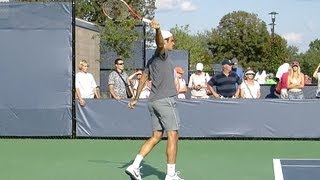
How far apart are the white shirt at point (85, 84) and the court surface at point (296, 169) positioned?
503cm

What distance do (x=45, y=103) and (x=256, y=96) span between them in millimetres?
4471

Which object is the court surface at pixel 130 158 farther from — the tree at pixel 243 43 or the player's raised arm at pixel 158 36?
the tree at pixel 243 43

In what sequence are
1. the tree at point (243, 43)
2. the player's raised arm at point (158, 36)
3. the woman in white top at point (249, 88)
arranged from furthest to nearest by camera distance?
the tree at point (243, 43) → the woman in white top at point (249, 88) → the player's raised arm at point (158, 36)

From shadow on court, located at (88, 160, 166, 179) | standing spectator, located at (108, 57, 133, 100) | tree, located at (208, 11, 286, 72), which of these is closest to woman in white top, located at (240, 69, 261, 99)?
standing spectator, located at (108, 57, 133, 100)

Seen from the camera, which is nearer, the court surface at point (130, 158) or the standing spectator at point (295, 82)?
the court surface at point (130, 158)

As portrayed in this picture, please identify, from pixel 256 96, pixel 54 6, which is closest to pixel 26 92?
pixel 54 6

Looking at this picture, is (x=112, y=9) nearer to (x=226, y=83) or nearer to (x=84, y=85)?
(x=84, y=85)

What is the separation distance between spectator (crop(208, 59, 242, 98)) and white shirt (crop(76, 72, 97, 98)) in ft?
8.17

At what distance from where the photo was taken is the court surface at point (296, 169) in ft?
28.6

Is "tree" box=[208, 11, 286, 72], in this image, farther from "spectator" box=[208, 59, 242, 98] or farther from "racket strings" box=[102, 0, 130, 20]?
"racket strings" box=[102, 0, 130, 20]

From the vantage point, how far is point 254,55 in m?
75.2

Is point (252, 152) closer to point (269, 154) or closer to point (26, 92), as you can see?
point (269, 154)

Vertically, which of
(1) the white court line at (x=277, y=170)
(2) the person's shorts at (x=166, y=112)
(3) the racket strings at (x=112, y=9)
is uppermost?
(3) the racket strings at (x=112, y=9)

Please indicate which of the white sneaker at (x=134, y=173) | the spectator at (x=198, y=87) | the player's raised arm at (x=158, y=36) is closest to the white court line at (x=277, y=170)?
the white sneaker at (x=134, y=173)
